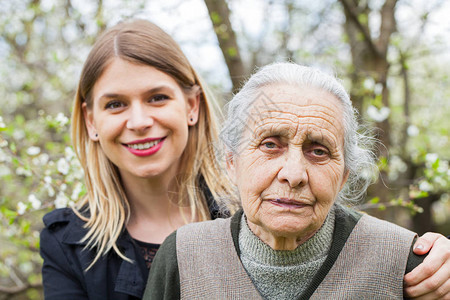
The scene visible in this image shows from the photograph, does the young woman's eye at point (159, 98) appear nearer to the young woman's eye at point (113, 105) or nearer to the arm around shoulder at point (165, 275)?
the young woman's eye at point (113, 105)

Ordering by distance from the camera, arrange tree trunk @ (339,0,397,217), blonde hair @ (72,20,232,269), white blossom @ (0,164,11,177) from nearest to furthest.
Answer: blonde hair @ (72,20,232,269) < tree trunk @ (339,0,397,217) < white blossom @ (0,164,11,177)

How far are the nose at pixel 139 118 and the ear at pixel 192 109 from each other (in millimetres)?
329

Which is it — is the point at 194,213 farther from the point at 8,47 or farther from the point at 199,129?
the point at 8,47

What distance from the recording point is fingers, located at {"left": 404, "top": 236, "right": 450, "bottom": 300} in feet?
5.40

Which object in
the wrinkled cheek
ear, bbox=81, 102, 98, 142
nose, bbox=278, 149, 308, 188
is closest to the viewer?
nose, bbox=278, 149, 308, 188

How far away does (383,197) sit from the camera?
12.4 ft

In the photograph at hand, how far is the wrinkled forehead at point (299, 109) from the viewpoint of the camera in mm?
1671

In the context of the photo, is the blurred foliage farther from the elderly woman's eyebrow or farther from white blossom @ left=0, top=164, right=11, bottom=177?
the elderly woman's eyebrow

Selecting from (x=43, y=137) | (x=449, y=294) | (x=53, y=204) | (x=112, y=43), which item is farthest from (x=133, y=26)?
(x=43, y=137)

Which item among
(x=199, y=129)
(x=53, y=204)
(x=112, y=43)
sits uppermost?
(x=112, y=43)

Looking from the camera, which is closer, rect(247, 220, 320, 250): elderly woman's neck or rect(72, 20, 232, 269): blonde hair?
rect(247, 220, 320, 250): elderly woman's neck

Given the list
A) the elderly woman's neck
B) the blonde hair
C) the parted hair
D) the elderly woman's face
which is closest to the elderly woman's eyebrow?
the elderly woman's face

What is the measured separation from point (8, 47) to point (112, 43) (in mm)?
3646

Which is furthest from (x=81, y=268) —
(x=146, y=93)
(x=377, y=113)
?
(x=377, y=113)
